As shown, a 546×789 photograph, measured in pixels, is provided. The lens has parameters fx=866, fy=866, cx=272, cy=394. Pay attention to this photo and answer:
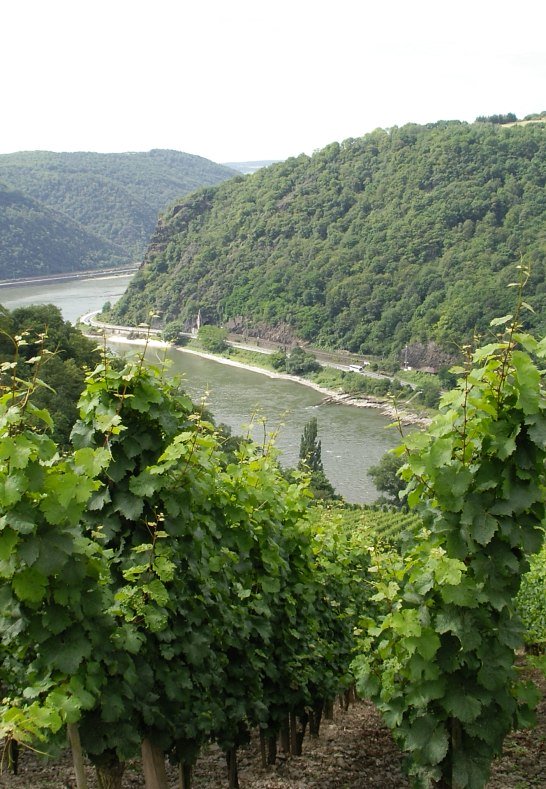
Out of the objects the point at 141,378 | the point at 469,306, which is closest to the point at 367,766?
the point at 141,378

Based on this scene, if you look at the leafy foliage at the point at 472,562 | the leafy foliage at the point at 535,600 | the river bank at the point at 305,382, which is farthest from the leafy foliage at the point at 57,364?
the leafy foliage at the point at 472,562

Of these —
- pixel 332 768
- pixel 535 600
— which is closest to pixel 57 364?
pixel 535 600

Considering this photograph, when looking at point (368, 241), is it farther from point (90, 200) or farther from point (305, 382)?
point (90, 200)

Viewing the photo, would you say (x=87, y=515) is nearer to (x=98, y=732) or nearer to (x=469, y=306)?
(x=98, y=732)

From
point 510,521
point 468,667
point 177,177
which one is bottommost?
point 468,667

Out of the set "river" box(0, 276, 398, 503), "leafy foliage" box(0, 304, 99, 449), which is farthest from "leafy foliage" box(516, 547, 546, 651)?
"river" box(0, 276, 398, 503)

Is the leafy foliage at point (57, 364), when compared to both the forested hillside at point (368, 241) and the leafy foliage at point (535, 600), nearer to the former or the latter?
the leafy foliage at point (535, 600)
